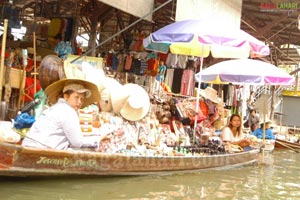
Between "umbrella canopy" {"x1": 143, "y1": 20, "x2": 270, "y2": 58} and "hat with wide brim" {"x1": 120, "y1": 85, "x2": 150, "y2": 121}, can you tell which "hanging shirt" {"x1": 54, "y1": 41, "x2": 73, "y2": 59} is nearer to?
"umbrella canopy" {"x1": 143, "y1": 20, "x2": 270, "y2": 58}

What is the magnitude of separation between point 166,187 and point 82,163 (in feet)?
4.42

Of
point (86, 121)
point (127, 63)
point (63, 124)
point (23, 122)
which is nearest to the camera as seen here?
point (63, 124)

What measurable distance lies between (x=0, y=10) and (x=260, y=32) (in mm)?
8362

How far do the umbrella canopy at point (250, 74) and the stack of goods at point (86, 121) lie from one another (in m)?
3.44

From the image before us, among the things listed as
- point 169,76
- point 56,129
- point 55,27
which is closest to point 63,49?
point 55,27

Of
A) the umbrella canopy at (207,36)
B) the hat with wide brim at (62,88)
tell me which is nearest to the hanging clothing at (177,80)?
the umbrella canopy at (207,36)

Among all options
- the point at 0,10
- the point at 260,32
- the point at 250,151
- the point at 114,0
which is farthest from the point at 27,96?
the point at 260,32

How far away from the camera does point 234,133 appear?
9047 millimetres

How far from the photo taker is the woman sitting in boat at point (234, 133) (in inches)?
347

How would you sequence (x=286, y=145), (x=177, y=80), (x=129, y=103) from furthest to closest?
(x=286, y=145) < (x=177, y=80) < (x=129, y=103)

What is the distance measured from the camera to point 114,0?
8.18 metres

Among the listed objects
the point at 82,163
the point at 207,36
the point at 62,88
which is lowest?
the point at 82,163

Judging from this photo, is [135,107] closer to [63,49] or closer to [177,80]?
[63,49]

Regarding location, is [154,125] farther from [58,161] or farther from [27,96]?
[58,161]
